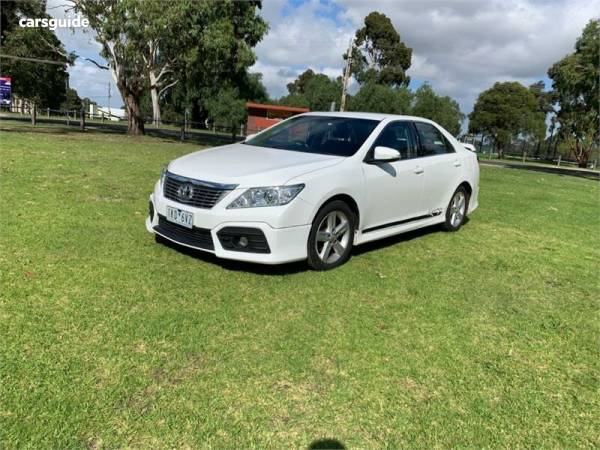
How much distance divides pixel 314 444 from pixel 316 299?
5.55 ft

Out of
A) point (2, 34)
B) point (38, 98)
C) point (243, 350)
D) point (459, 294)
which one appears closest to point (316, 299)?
point (243, 350)

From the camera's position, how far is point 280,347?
3193 millimetres

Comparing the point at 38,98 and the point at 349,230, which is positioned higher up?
the point at 38,98

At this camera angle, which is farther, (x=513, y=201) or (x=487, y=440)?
(x=513, y=201)

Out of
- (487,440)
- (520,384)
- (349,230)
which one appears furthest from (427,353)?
(349,230)

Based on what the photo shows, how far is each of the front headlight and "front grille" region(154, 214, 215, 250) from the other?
14.3 inches

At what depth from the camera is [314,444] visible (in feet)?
7.78

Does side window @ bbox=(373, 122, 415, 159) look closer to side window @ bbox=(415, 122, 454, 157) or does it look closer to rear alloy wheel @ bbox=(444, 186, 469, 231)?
side window @ bbox=(415, 122, 454, 157)

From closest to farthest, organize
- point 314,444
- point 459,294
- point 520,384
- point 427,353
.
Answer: point 314,444 → point 520,384 → point 427,353 → point 459,294

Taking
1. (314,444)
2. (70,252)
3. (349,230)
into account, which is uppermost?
(349,230)

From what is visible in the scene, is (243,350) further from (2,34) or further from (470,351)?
(2,34)

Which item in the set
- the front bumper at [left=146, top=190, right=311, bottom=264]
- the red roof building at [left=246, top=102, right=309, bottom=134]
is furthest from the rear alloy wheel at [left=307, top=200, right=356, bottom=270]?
the red roof building at [left=246, top=102, right=309, bottom=134]

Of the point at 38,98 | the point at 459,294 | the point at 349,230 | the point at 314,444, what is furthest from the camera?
the point at 38,98

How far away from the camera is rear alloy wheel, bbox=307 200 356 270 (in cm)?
452
